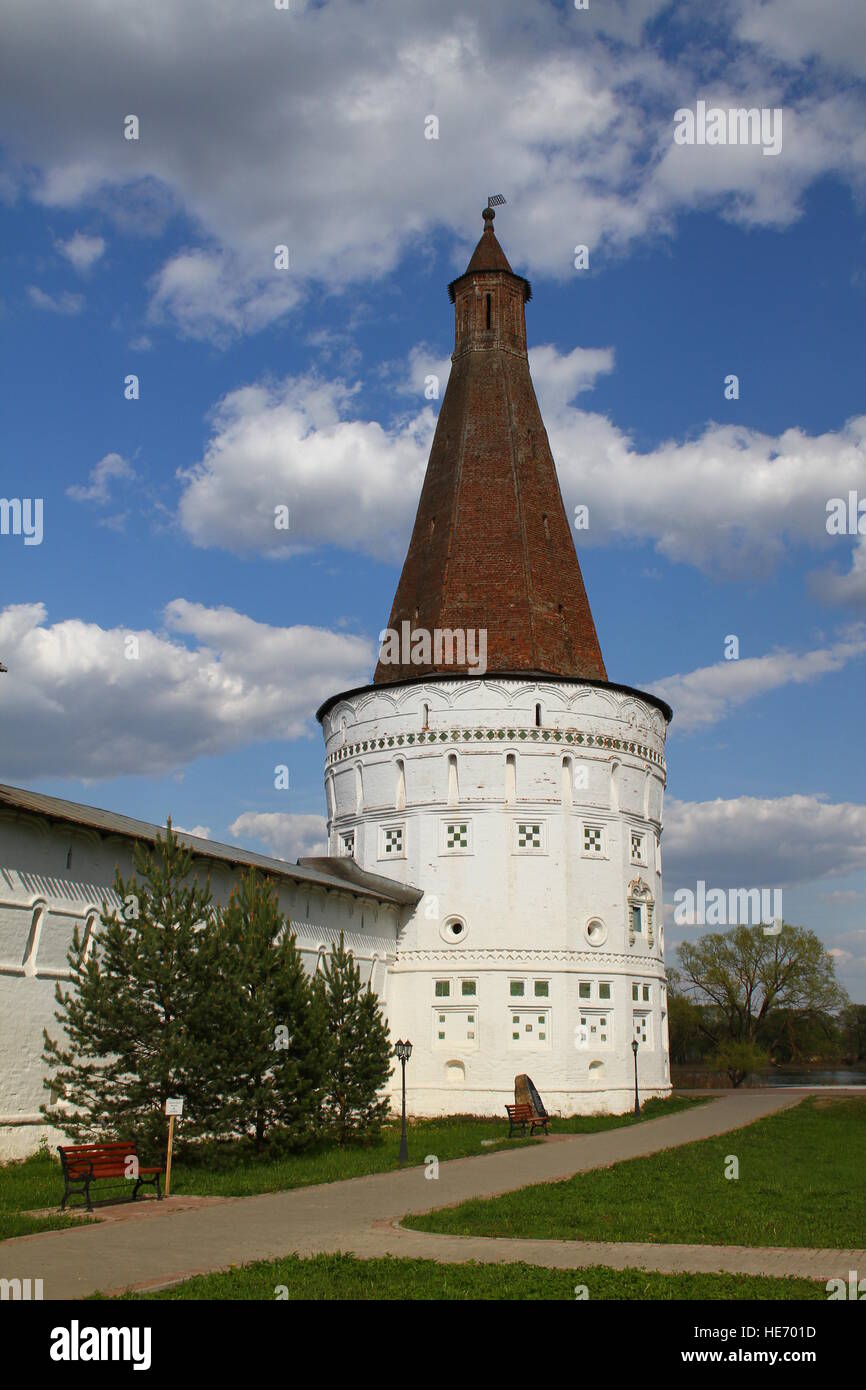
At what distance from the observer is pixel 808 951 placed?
60.7 meters

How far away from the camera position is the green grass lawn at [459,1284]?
26.7ft

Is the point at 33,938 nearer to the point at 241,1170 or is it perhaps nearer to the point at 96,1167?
the point at 241,1170

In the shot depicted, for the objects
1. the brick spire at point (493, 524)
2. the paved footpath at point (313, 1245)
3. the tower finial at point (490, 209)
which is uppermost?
the tower finial at point (490, 209)

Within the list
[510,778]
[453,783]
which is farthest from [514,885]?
[453,783]

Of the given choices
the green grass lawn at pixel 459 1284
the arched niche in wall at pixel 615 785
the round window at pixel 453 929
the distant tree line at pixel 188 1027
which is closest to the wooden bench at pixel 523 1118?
the distant tree line at pixel 188 1027

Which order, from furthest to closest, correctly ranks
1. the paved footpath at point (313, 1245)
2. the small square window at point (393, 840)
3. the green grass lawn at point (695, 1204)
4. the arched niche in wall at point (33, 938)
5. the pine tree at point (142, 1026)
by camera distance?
the small square window at point (393, 840), the arched niche in wall at point (33, 938), the pine tree at point (142, 1026), the green grass lawn at point (695, 1204), the paved footpath at point (313, 1245)

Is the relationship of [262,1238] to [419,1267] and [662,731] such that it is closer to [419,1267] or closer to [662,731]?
[419,1267]

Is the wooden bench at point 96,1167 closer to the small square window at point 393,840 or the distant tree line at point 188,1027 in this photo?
the distant tree line at point 188,1027

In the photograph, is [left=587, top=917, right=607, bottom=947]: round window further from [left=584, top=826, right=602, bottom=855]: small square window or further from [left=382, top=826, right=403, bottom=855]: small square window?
[left=382, top=826, right=403, bottom=855]: small square window

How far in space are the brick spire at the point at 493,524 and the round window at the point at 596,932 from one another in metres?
6.40

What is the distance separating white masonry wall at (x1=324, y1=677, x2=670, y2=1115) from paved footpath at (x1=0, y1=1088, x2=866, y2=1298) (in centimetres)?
1328

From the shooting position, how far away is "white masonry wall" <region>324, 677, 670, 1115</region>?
2967 cm

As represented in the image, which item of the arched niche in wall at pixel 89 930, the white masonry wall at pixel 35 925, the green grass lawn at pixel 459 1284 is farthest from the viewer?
the arched niche in wall at pixel 89 930

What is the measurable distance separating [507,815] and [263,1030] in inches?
548
